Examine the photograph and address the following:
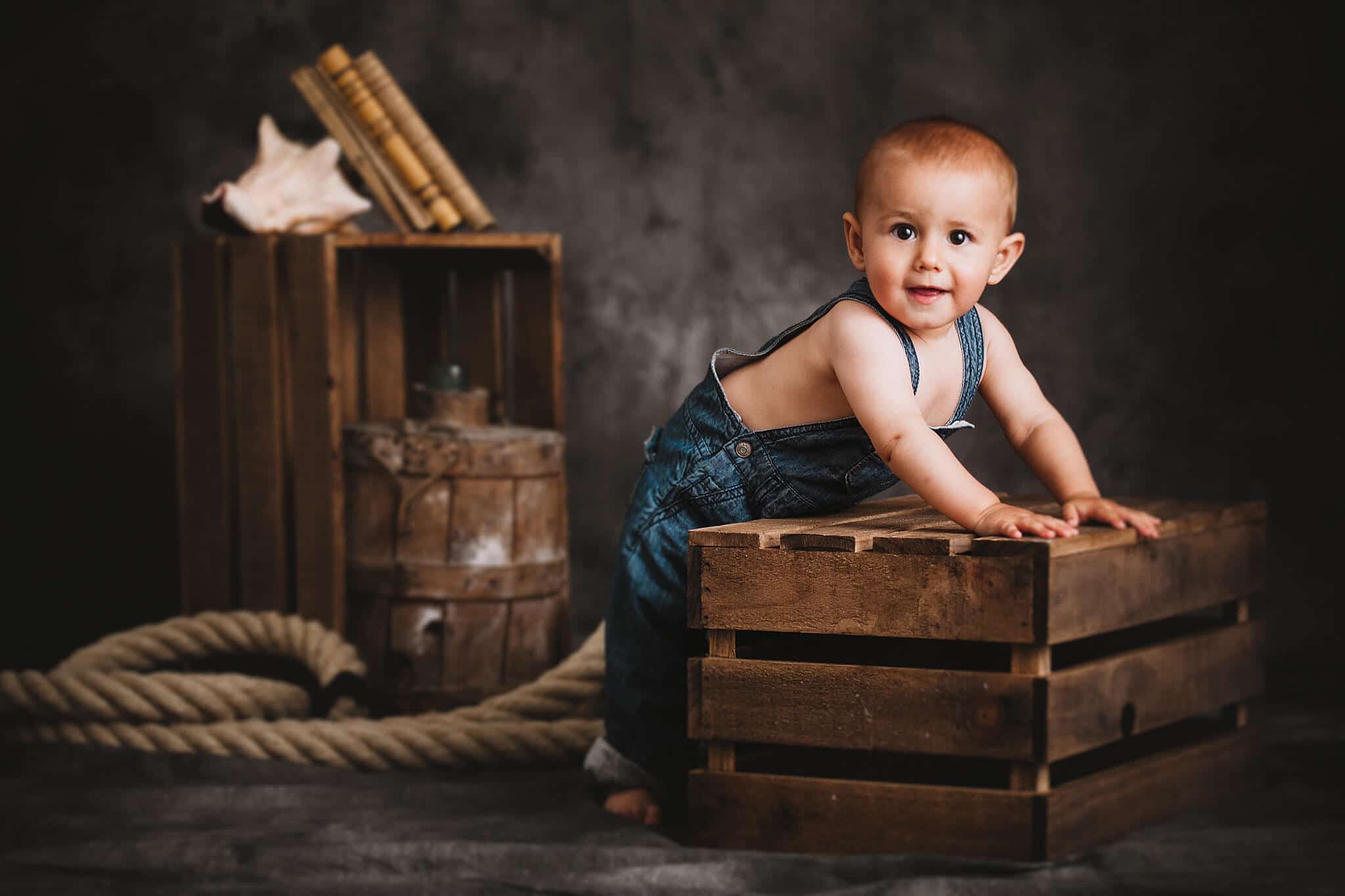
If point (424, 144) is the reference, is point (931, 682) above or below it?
below

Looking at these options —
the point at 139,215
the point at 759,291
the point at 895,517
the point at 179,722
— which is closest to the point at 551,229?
the point at 759,291

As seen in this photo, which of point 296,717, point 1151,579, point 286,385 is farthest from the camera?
point 286,385

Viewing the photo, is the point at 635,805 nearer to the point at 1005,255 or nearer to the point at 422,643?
the point at 422,643

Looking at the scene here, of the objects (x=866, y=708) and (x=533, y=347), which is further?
(x=533, y=347)

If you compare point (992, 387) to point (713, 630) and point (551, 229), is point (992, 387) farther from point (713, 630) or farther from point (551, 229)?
point (551, 229)

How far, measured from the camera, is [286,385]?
130 inches

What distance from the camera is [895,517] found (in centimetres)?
230

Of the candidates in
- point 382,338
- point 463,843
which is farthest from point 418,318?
point 463,843

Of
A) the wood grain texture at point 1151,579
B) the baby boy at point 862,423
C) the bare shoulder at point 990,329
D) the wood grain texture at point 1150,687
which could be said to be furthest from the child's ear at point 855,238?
the wood grain texture at point 1150,687

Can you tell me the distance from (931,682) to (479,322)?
6.39 feet

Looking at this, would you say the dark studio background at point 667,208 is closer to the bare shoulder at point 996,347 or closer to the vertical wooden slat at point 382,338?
the vertical wooden slat at point 382,338

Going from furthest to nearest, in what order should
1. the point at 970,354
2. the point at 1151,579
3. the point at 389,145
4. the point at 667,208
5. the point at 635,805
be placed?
the point at 667,208 → the point at 389,145 → the point at 635,805 → the point at 970,354 → the point at 1151,579

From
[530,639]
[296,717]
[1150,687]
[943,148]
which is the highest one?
[943,148]

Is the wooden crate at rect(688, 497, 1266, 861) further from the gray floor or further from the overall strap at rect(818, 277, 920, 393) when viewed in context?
the overall strap at rect(818, 277, 920, 393)
